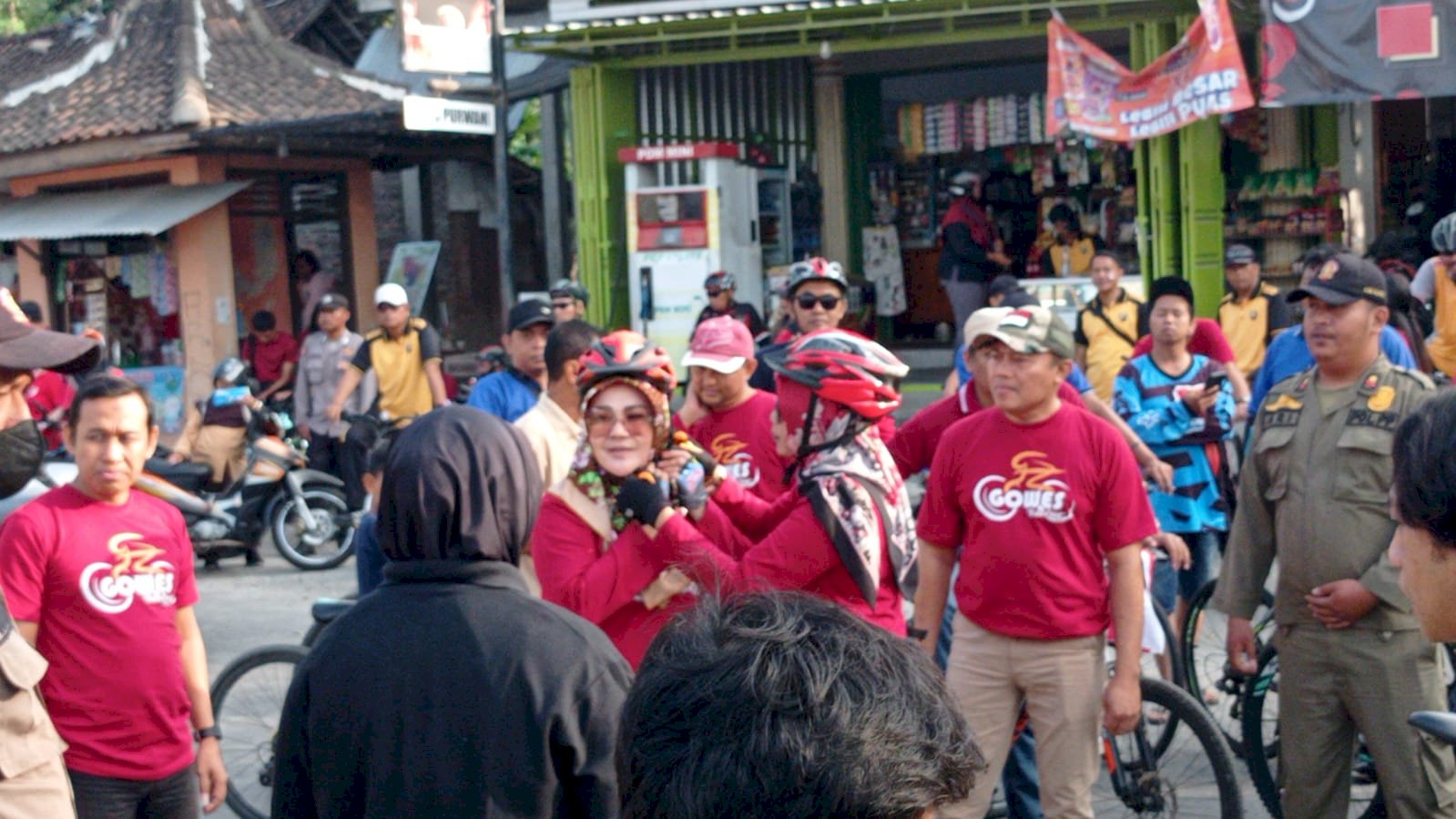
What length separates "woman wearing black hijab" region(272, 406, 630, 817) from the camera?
2725 mm

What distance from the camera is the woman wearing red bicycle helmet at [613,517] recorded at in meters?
3.88

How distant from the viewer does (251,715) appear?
635 cm

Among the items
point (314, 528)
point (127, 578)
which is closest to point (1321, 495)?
point (127, 578)

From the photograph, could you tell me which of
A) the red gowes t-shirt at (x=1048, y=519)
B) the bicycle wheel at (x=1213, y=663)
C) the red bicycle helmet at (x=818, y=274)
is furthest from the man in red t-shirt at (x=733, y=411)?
the red bicycle helmet at (x=818, y=274)

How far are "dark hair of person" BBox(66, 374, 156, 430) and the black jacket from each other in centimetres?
188

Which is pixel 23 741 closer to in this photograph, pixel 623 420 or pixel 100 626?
pixel 100 626

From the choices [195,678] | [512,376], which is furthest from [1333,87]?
[195,678]

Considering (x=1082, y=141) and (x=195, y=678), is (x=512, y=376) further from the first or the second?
(x=1082, y=141)

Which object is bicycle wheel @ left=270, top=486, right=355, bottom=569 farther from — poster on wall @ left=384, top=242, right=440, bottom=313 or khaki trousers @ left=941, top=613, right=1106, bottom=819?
khaki trousers @ left=941, top=613, right=1106, bottom=819

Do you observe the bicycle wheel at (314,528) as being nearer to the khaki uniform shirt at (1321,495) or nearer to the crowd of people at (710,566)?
the crowd of people at (710,566)

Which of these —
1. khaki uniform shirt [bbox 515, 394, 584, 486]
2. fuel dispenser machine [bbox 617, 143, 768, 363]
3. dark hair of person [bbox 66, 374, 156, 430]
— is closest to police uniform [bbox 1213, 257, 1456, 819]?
khaki uniform shirt [bbox 515, 394, 584, 486]

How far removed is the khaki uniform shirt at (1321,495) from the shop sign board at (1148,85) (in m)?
7.22

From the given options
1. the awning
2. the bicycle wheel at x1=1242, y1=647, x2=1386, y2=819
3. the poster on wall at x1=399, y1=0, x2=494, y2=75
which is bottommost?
the bicycle wheel at x1=1242, y1=647, x2=1386, y2=819

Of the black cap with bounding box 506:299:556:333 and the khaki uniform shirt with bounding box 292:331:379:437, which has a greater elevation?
the black cap with bounding box 506:299:556:333
